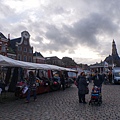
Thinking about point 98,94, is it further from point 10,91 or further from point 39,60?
point 39,60

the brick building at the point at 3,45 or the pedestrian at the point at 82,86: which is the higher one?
the brick building at the point at 3,45

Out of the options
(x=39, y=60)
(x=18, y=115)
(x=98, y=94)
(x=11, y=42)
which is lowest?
(x=18, y=115)

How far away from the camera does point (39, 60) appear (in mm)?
62562

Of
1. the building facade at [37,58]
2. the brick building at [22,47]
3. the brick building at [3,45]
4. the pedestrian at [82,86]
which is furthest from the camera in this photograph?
the building facade at [37,58]

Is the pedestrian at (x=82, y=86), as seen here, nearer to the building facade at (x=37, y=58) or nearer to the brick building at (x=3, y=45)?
the brick building at (x=3, y=45)

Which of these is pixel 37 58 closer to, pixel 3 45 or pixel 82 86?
pixel 3 45

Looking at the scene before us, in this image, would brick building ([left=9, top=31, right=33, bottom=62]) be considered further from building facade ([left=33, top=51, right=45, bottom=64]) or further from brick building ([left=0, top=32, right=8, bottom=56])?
brick building ([left=0, top=32, right=8, bottom=56])

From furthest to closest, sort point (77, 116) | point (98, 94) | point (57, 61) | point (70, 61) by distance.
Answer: point (70, 61) → point (57, 61) → point (98, 94) → point (77, 116)

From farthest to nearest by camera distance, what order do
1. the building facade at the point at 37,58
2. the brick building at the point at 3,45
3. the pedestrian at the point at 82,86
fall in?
the building facade at the point at 37,58 < the brick building at the point at 3,45 < the pedestrian at the point at 82,86

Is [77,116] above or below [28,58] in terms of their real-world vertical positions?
below

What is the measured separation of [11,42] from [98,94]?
162 ft

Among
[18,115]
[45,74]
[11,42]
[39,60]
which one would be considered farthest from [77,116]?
[39,60]

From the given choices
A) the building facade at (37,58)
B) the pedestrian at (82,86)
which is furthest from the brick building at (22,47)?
the pedestrian at (82,86)

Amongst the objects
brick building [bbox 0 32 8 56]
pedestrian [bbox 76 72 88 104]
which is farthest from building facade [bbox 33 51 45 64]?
pedestrian [bbox 76 72 88 104]
